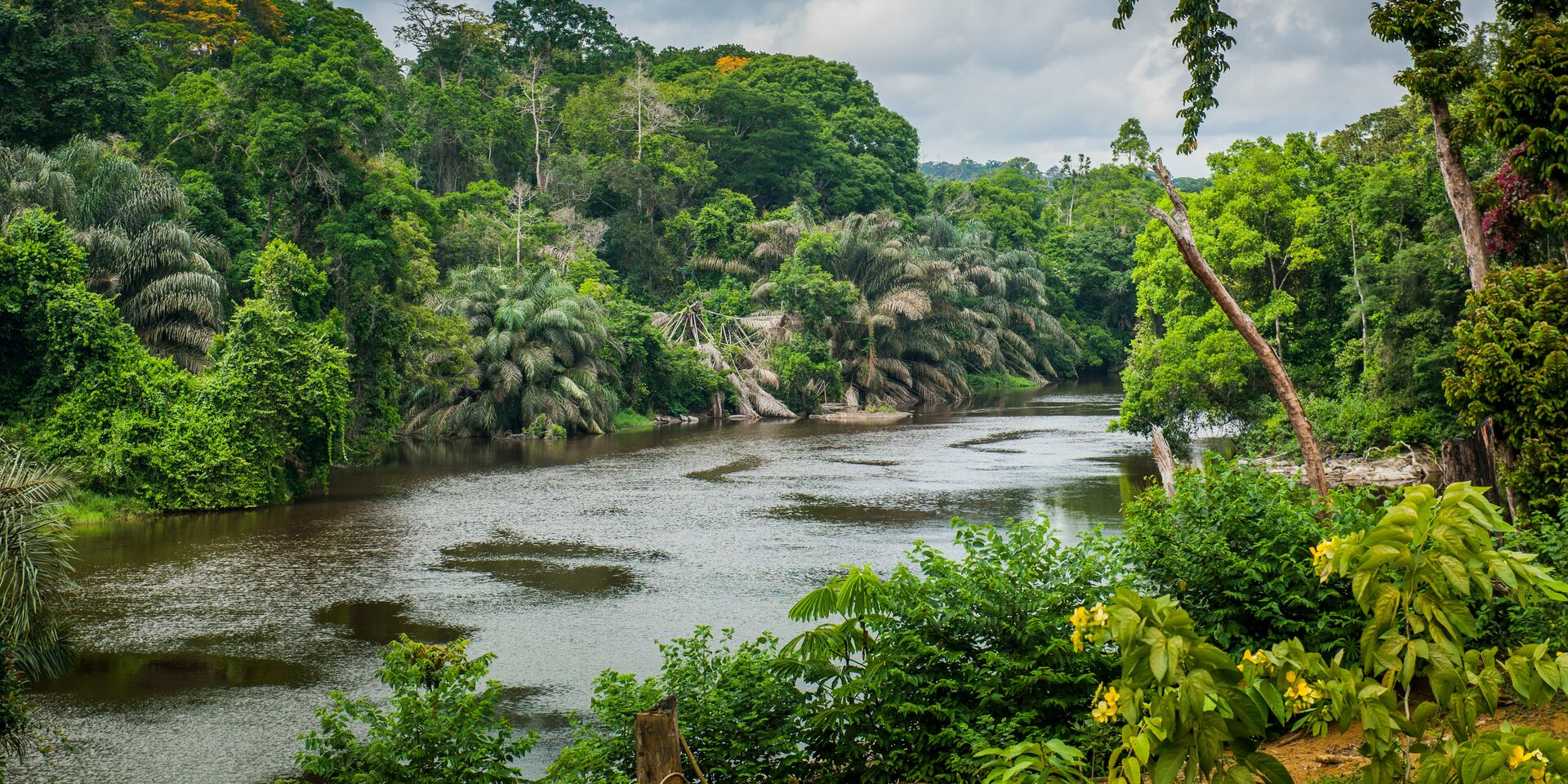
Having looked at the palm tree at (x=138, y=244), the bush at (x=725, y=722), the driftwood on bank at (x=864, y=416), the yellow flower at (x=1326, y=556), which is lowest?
the bush at (x=725, y=722)

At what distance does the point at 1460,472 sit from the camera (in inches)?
523

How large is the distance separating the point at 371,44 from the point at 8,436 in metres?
38.1

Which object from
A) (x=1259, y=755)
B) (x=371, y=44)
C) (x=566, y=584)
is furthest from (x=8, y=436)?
(x=371, y=44)

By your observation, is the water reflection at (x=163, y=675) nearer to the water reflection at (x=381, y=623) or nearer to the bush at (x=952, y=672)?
the water reflection at (x=381, y=623)

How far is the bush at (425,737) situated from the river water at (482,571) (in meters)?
2.27

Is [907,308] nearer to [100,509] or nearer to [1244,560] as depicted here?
[100,509]

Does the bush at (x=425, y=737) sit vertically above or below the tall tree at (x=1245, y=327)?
below

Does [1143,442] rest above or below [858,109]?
below

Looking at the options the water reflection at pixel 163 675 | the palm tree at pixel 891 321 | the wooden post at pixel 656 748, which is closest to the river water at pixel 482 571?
the water reflection at pixel 163 675

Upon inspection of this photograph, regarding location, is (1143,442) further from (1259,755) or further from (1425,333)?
(1259,755)

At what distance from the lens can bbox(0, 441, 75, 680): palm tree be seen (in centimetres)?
758

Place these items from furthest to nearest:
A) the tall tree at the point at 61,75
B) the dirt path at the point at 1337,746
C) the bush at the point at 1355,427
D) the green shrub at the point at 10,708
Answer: the tall tree at the point at 61,75 < the bush at the point at 1355,427 < the green shrub at the point at 10,708 < the dirt path at the point at 1337,746

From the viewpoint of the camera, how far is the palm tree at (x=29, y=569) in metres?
7.58

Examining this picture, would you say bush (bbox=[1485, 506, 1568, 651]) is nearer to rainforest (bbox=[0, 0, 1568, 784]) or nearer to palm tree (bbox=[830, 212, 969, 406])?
rainforest (bbox=[0, 0, 1568, 784])
